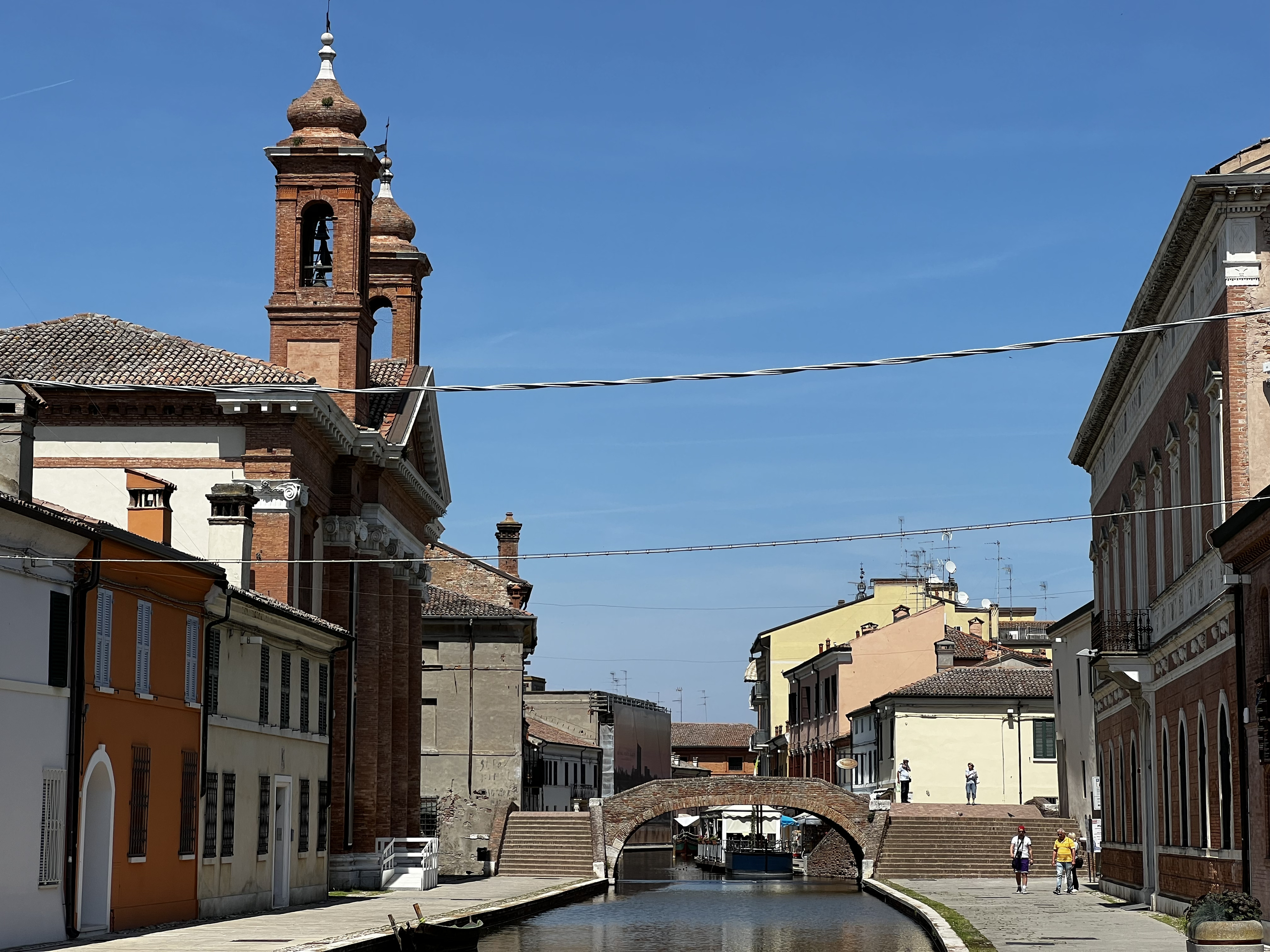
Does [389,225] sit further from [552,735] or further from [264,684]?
[552,735]

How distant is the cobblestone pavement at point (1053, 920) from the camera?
2339cm

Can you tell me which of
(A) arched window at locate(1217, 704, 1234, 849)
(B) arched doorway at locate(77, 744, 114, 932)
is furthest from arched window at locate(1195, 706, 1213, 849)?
(B) arched doorway at locate(77, 744, 114, 932)

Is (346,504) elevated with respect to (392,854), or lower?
elevated

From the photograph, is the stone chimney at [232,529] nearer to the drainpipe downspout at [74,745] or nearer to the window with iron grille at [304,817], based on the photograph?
the window with iron grille at [304,817]

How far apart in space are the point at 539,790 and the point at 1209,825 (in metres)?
50.6

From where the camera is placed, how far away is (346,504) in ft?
136

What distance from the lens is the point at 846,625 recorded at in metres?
89.6

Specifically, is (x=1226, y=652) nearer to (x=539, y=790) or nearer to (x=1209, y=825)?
(x=1209, y=825)

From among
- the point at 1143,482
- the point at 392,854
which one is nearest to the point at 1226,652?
the point at 1143,482

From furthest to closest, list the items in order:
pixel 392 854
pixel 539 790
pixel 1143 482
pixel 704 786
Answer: pixel 539 790 → pixel 704 786 → pixel 392 854 → pixel 1143 482

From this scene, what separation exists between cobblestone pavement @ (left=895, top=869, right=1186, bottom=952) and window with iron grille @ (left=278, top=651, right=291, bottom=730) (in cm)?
1184

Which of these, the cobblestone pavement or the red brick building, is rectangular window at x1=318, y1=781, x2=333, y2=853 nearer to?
the cobblestone pavement

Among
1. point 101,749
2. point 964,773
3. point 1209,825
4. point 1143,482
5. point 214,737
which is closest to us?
point 101,749

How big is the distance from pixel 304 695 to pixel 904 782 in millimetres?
30082
